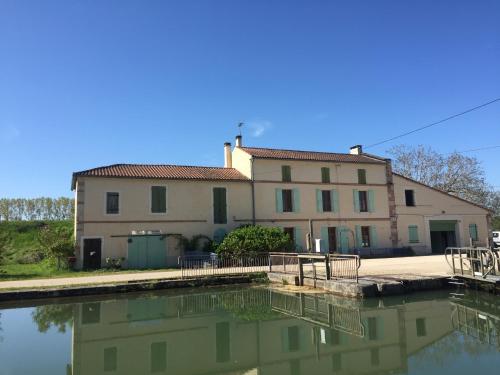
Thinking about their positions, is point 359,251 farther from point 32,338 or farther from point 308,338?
point 32,338

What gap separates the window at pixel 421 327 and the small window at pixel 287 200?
15.2 metres

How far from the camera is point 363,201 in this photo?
2664cm

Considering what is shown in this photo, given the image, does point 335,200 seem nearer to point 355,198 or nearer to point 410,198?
point 355,198

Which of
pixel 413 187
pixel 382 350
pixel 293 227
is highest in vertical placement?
pixel 413 187

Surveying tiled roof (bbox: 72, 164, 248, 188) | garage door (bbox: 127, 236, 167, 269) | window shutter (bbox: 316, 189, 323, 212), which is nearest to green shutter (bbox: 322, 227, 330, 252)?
window shutter (bbox: 316, 189, 323, 212)

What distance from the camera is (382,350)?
7578mm

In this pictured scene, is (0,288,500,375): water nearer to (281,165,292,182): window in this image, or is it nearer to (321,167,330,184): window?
(281,165,292,182): window

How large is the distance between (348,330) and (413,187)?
21258 millimetres

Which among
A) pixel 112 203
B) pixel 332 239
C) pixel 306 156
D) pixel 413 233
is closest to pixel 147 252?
pixel 112 203

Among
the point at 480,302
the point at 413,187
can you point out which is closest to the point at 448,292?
the point at 480,302

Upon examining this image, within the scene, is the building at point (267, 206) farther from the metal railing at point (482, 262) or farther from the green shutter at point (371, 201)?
the metal railing at point (482, 262)

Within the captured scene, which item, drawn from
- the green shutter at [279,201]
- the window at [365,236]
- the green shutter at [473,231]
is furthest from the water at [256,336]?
the green shutter at [473,231]

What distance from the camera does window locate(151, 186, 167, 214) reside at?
2155 centimetres

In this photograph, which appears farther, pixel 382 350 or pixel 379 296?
pixel 379 296
